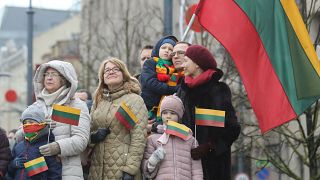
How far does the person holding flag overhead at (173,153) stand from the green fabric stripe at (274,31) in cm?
118

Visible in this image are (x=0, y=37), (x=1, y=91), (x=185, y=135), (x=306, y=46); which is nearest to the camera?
(x=185, y=135)

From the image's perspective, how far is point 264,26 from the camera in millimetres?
10992

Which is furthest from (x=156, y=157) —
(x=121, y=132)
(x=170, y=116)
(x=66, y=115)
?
(x=66, y=115)

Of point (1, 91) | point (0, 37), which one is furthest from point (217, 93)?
point (0, 37)

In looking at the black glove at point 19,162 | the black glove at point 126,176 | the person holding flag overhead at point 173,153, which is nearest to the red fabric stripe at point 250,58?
the person holding flag overhead at point 173,153

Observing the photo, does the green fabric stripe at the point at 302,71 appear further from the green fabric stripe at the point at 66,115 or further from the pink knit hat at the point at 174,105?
the green fabric stripe at the point at 66,115

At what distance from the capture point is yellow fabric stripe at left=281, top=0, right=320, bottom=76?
10.8m

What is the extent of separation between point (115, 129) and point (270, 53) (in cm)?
179

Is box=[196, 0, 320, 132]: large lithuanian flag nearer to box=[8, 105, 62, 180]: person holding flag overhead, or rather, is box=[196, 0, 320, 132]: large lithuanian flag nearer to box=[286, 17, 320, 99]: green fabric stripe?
box=[286, 17, 320, 99]: green fabric stripe

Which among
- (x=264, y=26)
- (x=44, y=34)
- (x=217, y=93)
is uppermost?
(x=44, y=34)

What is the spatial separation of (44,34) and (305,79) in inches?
3160

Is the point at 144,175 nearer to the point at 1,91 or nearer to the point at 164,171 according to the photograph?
the point at 164,171

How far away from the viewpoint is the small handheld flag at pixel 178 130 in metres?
10.0

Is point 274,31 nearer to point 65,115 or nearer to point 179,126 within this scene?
point 179,126
